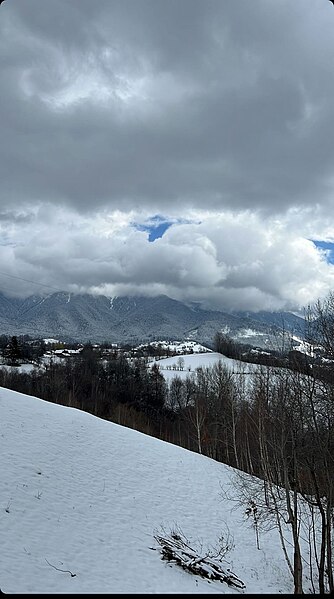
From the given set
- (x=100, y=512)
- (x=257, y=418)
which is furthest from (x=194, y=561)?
(x=257, y=418)

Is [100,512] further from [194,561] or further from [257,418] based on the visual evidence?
[257,418]

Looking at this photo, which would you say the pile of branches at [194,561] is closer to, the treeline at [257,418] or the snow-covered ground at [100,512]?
the snow-covered ground at [100,512]

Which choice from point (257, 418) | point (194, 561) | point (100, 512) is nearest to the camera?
point (194, 561)

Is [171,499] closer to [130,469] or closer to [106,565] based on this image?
[130,469]

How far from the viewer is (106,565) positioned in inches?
400

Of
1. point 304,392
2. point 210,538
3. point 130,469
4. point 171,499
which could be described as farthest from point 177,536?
point 304,392

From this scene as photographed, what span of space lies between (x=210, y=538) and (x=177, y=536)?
2082mm

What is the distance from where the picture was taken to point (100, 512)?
13.8m

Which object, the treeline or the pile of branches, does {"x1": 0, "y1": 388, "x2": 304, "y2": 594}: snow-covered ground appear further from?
the treeline

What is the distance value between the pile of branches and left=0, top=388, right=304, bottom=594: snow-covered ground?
13.7 inches

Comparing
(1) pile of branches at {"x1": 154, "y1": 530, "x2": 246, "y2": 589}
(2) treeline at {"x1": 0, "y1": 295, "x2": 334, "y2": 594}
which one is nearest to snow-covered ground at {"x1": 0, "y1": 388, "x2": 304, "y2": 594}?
(1) pile of branches at {"x1": 154, "y1": 530, "x2": 246, "y2": 589}

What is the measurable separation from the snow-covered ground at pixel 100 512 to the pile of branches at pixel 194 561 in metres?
0.35

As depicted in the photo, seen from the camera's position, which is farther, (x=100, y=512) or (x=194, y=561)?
(x=100, y=512)

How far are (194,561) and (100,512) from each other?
13.1 ft
